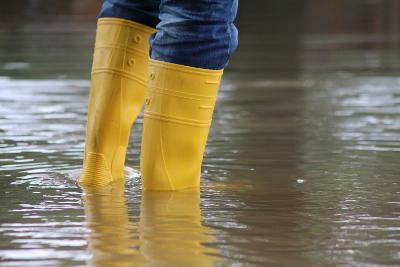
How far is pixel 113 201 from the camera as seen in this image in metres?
3.04

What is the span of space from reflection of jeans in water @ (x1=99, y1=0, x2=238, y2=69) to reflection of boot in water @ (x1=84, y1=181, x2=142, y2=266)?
390 millimetres

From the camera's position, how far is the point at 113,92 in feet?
11.0

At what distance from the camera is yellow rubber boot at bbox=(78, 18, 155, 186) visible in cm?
336

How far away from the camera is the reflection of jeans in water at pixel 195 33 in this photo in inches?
120

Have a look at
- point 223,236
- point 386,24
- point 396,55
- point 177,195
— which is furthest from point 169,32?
point 386,24

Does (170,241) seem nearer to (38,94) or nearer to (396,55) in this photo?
(38,94)

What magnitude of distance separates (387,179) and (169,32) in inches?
30.8

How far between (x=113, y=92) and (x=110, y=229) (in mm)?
790

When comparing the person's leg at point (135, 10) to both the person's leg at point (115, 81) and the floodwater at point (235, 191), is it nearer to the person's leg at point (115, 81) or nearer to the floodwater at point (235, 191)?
the person's leg at point (115, 81)

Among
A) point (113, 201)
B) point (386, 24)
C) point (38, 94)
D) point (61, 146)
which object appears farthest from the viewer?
point (386, 24)

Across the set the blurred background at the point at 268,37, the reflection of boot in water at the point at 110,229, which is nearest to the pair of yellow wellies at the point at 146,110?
the reflection of boot in water at the point at 110,229

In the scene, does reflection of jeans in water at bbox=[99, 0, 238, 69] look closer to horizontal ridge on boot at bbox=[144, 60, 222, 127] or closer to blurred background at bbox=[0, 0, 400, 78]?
horizontal ridge on boot at bbox=[144, 60, 222, 127]

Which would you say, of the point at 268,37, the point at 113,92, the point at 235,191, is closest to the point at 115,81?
the point at 113,92

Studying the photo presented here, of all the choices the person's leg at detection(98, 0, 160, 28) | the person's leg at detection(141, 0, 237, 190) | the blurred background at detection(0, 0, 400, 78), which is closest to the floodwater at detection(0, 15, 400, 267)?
the person's leg at detection(141, 0, 237, 190)
